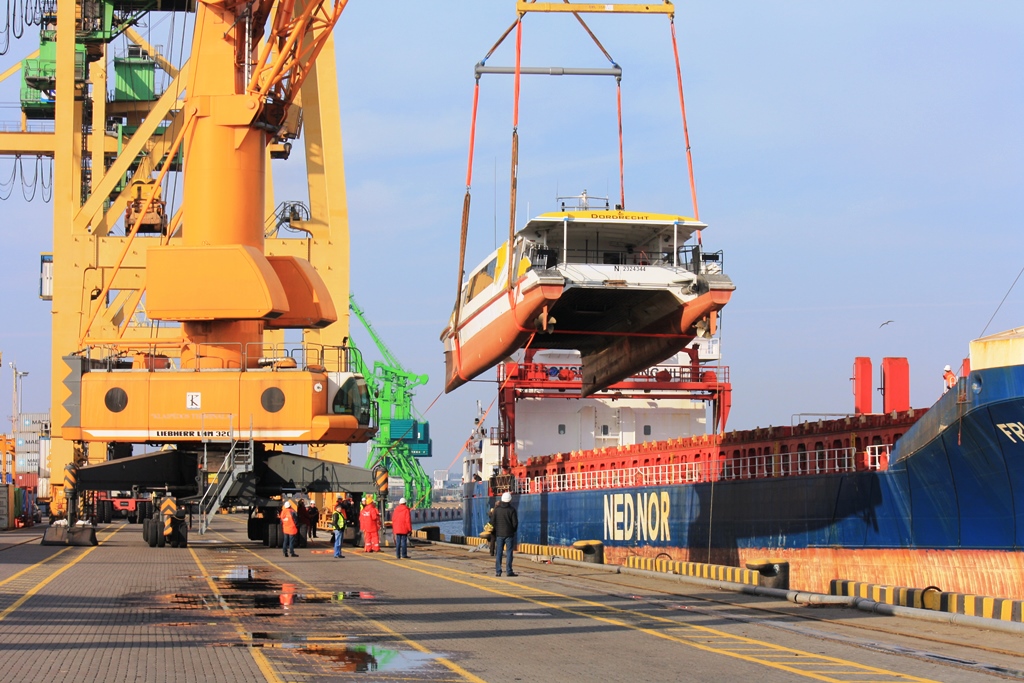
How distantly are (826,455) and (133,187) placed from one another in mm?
25837

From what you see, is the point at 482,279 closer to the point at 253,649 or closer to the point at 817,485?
the point at 817,485

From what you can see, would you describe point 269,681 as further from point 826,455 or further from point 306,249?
point 306,249

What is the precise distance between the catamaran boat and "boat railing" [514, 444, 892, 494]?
3.70m

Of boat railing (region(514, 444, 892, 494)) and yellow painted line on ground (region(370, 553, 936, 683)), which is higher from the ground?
boat railing (region(514, 444, 892, 494))

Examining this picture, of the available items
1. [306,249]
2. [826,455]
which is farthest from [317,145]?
[826,455]

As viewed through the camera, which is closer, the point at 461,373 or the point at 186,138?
the point at 461,373

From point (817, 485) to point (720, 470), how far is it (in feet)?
24.2

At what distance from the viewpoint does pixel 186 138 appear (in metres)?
31.3

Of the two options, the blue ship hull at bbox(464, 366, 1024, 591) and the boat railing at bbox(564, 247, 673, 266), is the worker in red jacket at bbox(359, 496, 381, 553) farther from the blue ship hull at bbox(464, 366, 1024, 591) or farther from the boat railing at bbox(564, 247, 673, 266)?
the boat railing at bbox(564, 247, 673, 266)

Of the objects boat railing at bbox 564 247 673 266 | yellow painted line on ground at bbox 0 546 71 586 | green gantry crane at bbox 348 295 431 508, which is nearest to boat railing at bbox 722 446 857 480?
boat railing at bbox 564 247 673 266

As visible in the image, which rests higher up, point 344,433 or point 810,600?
point 344,433

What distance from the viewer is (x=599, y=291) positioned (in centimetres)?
2373

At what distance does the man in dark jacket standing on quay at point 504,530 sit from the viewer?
20.4 metres

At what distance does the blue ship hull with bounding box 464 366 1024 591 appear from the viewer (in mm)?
17531
